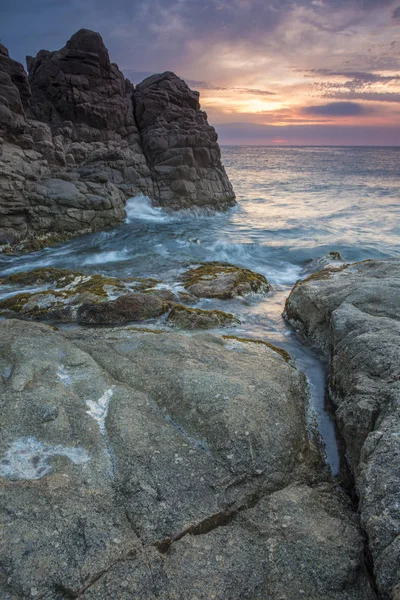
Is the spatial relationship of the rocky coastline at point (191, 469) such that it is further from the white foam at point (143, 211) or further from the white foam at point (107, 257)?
the white foam at point (143, 211)

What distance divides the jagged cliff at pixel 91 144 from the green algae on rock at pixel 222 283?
15.1 meters

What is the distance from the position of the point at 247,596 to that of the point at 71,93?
43095mm

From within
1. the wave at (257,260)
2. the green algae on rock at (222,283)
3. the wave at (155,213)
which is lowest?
the wave at (257,260)

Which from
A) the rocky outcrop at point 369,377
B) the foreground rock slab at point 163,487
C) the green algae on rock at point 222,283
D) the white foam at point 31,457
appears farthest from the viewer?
the green algae on rock at point 222,283

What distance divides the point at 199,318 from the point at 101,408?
6.47 m

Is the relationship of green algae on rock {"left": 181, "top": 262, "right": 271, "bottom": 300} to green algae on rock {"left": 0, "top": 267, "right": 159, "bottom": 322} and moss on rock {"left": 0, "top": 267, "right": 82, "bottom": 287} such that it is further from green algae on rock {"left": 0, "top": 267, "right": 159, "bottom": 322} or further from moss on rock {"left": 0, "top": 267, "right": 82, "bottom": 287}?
moss on rock {"left": 0, "top": 267, "right": 82, "bottom": 287}

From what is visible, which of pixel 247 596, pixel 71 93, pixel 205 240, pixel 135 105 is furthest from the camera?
pixel 135 105

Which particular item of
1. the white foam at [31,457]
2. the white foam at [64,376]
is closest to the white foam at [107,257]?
the white foam at [64,376]

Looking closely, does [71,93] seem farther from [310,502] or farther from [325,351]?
[310,502]

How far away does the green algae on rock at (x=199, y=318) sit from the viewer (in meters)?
12.7

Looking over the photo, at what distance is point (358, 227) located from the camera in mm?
34625

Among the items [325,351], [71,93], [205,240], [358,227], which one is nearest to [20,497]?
[325,351]

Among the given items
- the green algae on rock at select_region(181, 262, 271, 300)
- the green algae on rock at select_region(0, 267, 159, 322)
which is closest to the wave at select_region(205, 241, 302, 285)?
the green algae on rock at select_region(181, 262, 271, 300)

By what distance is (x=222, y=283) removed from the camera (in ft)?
54.5
